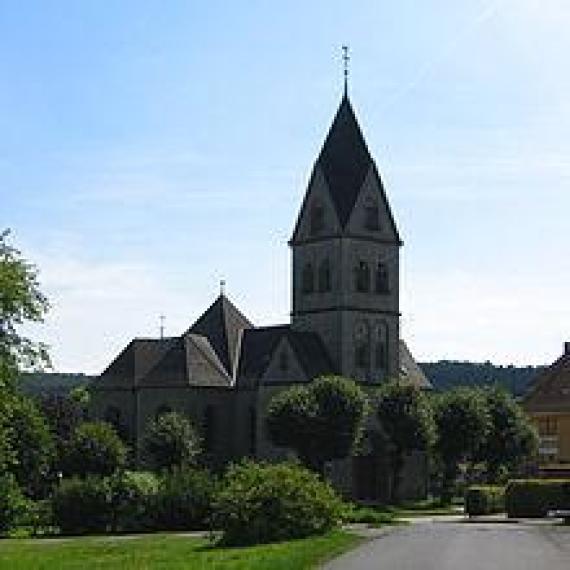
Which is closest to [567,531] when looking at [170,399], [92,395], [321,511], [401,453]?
[321,511]

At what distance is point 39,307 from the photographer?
4856 centimetres

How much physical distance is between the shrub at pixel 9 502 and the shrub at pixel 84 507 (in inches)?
102

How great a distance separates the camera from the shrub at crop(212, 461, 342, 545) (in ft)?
127

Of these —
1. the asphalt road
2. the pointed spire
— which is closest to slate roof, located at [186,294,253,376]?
the pointed spire

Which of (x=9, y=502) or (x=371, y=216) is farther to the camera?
(x=371, y=216)

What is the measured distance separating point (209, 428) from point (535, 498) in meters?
37.4

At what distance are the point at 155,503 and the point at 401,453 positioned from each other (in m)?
31.9

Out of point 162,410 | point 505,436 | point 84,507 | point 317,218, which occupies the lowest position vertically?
point 84,507

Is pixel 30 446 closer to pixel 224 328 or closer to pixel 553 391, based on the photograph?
pixel 224 328

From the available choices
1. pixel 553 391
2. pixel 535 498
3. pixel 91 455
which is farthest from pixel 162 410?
pixel 535 498

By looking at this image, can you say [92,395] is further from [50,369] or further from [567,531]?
[567,531]

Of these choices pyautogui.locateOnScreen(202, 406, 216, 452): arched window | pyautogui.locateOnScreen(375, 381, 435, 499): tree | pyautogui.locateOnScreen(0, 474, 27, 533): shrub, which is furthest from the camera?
pyautogui.locateOnScreen(202, 406, 216, 452): arched window

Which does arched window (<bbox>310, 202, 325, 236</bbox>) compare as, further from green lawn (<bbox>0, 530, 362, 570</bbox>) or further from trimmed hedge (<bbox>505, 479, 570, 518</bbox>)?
green lawn (<bbox>0, 530, 362, 570</bbox>)

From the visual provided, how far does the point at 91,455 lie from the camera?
70.0m
